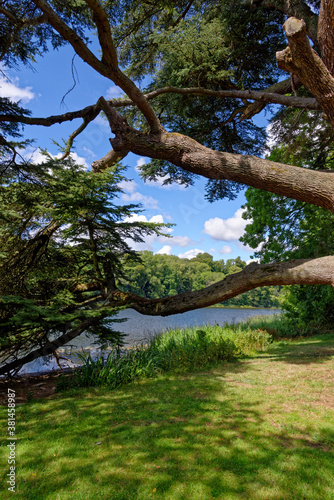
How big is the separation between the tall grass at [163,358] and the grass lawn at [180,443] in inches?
20.6

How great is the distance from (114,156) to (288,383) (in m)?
5.84

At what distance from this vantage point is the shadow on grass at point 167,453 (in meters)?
2.28

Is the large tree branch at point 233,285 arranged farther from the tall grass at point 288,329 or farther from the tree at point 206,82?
the tall grass at point 288,329

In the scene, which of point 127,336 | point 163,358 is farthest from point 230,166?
point 127,336

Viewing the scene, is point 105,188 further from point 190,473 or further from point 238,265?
point 238,265

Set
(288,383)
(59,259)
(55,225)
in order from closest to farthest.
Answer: (288,383)
(55,225)
(59,259)

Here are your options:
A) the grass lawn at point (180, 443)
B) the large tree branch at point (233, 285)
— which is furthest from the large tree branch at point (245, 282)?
the grass lawn at point (180, 443)

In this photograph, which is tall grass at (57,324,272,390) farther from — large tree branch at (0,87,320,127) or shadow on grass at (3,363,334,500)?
large tree branch at (0,87,320,127)

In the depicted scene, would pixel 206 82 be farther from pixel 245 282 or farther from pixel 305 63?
pixel 245 282

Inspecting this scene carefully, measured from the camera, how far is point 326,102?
4.32 m

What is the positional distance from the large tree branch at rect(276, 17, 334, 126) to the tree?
1 cm

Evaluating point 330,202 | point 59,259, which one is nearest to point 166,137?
point 330,202

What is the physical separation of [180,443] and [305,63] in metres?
5.23

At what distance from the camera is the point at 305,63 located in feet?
12.6
